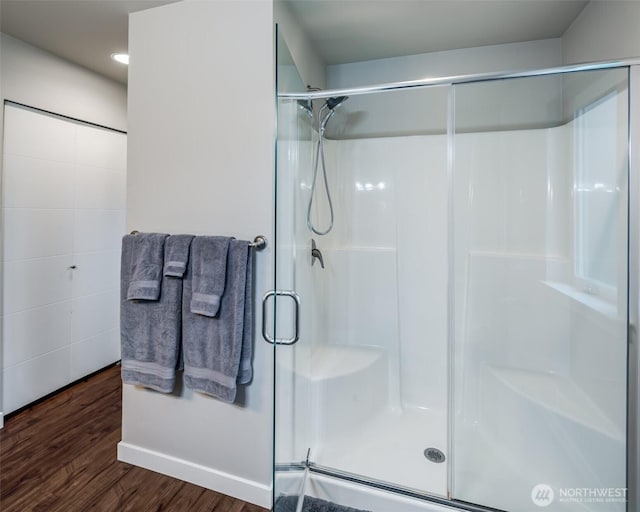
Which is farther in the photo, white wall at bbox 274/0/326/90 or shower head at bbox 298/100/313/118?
white wall at bbox 274/0/326/90

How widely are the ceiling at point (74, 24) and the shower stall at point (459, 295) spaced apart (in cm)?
122

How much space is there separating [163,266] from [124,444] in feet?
3.44

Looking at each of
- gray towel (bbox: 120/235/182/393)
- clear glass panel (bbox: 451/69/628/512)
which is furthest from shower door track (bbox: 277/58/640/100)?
gray towel (bbox: 120/235/182/393)

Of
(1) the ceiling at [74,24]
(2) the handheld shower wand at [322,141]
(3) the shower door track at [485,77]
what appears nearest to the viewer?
(3) the shower door track at [485,77]

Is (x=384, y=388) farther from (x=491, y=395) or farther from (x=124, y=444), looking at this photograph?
(x=124, y=444)

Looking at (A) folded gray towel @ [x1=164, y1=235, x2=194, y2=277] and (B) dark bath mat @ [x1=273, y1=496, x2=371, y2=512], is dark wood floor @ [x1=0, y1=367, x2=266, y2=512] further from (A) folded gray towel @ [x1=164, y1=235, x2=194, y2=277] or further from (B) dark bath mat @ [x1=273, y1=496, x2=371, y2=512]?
(A) folded gray towel @ [x1=164, y1=235, x2=194, y2=277]

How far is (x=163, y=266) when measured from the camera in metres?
1.65

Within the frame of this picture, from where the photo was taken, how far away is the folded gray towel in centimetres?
159

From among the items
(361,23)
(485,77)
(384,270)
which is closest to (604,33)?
(485,77)

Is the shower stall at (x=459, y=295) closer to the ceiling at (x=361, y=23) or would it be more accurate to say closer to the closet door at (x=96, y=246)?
the ceiling at (x=361, y=23)

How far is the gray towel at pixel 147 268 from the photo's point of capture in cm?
163

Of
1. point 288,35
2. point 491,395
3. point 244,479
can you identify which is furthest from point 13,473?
point 288,35

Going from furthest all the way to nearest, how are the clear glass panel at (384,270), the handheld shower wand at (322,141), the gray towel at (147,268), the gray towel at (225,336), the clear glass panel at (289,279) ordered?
the clear glass panel at (384,270) → the handheld shower wand at (322,141) → the gray towel at (147,268) → the gray towel at (225,336) → the clear glass panel at (289,279)

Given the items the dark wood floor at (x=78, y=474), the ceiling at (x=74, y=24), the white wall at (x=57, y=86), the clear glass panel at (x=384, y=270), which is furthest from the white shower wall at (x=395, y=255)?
the white wall at (x=57, y=86)
